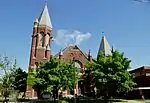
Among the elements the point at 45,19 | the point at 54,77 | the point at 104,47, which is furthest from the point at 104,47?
the point at 54,77

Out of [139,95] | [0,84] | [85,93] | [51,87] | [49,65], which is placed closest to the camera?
[0,84]

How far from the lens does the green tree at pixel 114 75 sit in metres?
33.5

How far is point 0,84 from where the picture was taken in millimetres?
30125

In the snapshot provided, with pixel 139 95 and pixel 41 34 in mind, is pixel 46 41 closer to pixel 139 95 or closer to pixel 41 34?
pixel 41 34

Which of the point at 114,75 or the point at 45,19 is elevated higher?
Answer: the point at 45,19

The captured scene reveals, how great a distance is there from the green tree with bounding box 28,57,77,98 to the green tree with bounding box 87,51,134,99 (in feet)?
Answer: 12.6

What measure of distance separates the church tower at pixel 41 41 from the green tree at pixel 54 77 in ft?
48.4

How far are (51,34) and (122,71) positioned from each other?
2464 cm

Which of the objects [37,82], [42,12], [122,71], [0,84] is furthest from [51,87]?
[42,12]

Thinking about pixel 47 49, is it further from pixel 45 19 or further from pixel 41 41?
pixel 45 19

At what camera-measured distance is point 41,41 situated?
5256 centimetres

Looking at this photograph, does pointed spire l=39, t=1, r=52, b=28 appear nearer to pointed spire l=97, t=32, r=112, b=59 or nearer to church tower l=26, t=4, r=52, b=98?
church tower l=26, t=4, r=52, b=98

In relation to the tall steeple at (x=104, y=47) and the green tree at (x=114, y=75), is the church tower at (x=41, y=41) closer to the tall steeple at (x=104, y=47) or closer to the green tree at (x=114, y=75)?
the tall steeple at (x=104, y=47)

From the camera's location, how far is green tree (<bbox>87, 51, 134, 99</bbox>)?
1319 inches
